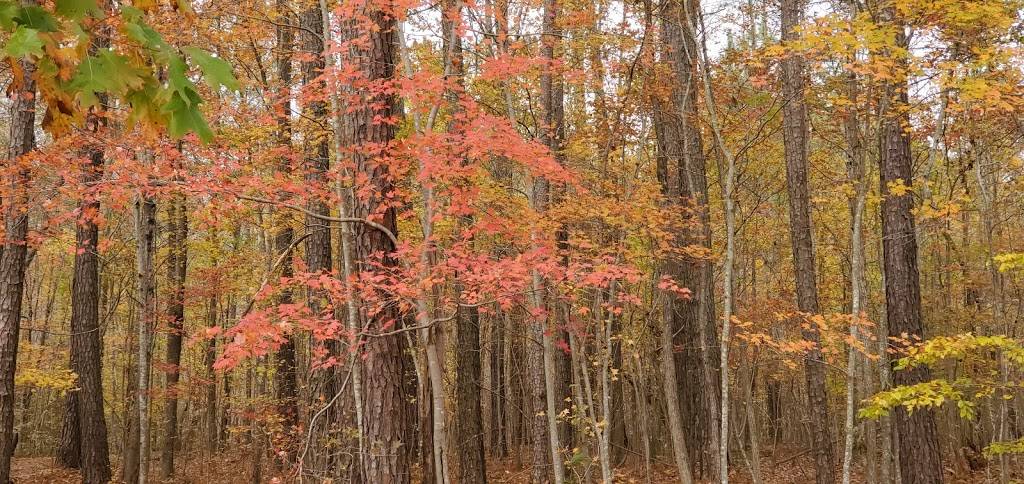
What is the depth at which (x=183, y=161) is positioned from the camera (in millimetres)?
6945

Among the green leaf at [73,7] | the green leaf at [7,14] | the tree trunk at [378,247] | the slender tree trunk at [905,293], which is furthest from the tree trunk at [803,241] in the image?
the green leaf at [7,14]

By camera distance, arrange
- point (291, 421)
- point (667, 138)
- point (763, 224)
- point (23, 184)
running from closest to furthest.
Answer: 1. point (23, 184)
2. point (291, 421)
3. point (667, 138)
4. point (763, 224)

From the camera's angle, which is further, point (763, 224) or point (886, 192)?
point (763, 224)

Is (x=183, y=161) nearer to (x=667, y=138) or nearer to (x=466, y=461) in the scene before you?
→ (x=466, y=461)

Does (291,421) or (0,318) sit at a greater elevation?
(0,318)

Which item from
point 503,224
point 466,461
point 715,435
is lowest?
point 466,461

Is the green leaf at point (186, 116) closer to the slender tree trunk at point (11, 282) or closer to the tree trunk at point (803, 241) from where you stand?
the slender tree trunk at point (11, 282)

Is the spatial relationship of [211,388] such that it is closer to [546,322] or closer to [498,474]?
[498,474]

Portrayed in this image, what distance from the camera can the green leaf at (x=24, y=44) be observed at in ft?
5.22

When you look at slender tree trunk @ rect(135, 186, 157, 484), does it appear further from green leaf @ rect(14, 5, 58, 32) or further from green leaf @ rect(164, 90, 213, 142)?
green leaf @ rect(164, 90, 213, 142)

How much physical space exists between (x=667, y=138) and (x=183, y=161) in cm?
886

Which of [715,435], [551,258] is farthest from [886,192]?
[551,258]

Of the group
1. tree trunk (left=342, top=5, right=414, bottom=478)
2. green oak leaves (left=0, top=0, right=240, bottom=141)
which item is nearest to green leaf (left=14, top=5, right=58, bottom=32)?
green oak leaves (left=0, top=0, right=240, bottom=141)

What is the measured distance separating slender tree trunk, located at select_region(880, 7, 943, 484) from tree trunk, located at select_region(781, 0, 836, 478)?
1443 millimetres
